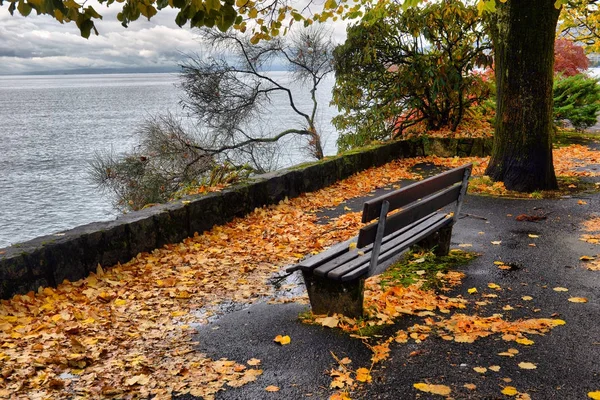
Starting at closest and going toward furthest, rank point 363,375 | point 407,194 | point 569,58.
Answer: point 363,375 → point 407,194 → point 569,58

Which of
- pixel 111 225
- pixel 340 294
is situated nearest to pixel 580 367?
pixel 340 294

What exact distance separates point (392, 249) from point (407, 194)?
1.69 ft

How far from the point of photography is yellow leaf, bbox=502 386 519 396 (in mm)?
2926

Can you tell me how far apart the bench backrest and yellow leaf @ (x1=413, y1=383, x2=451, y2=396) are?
1.11 meters

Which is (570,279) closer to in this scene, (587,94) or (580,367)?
(580,367)

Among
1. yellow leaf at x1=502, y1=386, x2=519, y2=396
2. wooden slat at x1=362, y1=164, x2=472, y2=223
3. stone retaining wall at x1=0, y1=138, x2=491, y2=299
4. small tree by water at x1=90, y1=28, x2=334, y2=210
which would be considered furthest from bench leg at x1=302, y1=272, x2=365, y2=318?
small tree by water at x1=90, y1=28, x2=334, y2=210

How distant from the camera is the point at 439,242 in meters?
5.44

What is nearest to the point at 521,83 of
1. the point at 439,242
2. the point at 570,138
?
the point at 439,242

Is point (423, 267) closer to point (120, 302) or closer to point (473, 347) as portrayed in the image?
point (473, 347)

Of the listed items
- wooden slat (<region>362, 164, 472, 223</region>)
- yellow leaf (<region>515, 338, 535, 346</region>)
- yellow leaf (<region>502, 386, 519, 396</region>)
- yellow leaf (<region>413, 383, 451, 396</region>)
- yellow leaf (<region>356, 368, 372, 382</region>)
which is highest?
wooden slat (<region>362, 164, 472, 223</region>)

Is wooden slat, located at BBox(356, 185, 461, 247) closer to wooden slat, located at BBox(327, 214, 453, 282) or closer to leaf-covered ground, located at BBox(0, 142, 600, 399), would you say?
wooden slat, located at BBox(327, 214, 453, 282)

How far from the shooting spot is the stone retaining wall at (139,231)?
191 inches

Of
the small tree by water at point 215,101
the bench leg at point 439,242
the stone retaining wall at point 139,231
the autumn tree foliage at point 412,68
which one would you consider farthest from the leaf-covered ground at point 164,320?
the small tree by water at point 215,101

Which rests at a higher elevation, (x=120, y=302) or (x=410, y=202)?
(x=410, y=202)
